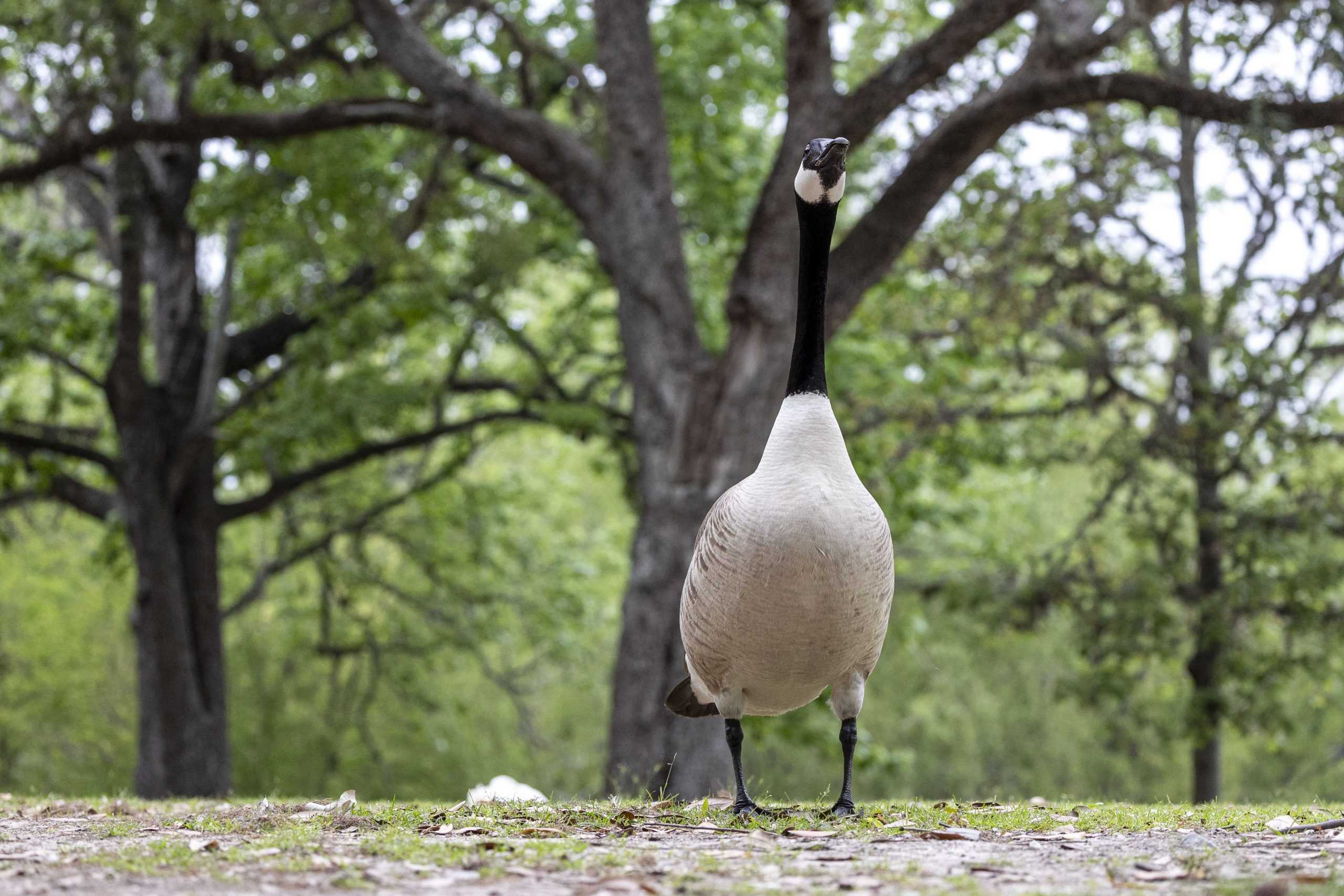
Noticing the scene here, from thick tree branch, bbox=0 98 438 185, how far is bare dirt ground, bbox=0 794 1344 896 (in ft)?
22.1

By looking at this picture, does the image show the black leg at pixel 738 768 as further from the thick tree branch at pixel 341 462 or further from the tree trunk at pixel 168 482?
the thick tree branch at pixel 341 462

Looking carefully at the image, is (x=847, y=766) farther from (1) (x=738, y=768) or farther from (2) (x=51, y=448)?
(2) (x=51, y=448)

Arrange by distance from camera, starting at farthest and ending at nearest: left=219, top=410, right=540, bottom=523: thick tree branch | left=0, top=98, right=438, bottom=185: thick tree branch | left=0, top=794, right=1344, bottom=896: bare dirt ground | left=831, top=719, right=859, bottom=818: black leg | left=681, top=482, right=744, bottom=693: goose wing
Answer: left=219, top=410, right=540, bottom=523: thick tree branch → left=0, top=98, right=438, bottom=185: thick tree branch → left=831, top=719, right=859, bottom=818: black leg → left=681, top=482, right=744, bottom=693: goose wing → left=0, top=794, right=1344, bottom=896: bare dirt ground

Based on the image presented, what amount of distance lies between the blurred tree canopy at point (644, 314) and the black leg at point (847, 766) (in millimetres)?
3776

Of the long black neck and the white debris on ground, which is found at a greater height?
the long black neck

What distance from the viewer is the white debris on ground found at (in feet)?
22.4

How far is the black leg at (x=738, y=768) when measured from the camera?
231 inches

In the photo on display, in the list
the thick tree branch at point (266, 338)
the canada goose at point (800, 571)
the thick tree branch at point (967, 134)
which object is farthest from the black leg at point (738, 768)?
the thick tree branch at point (266, 338)

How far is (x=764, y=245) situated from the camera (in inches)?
395

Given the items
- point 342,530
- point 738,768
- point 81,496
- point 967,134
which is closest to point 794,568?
point 738,768

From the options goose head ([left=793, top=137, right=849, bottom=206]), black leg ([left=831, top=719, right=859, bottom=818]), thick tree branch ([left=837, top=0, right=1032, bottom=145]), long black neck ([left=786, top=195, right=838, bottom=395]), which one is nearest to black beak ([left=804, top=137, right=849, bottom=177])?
goose head ([left=793, top=137, right=849, bottom=206])

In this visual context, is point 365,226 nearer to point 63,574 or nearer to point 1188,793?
point 63,574

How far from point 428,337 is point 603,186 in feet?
27.7

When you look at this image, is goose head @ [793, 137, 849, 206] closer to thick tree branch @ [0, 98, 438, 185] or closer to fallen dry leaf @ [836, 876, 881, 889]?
fallen dry leaf @ [836, 876, 881, 889]
